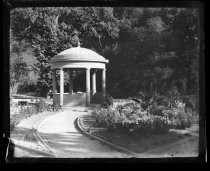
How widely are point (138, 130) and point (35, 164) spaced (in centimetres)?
129

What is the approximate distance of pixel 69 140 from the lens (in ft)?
15.6

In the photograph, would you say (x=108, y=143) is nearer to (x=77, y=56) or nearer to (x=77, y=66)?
(x=77, y=66)

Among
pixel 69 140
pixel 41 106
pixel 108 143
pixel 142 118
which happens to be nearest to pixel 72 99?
pixel 41 106

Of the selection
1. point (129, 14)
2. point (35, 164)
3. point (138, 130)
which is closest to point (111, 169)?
point (138, 130)

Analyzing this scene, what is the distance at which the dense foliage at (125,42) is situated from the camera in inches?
189

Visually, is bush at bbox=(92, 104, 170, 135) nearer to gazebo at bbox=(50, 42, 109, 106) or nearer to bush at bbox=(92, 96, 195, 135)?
bush at bbox=(92, 96, 195, 135)

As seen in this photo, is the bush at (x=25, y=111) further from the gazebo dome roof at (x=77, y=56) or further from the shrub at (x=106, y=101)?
the shrub at (x=106, y=101)

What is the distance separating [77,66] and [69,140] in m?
0.90

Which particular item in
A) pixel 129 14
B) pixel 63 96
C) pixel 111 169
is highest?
pixel 129 14

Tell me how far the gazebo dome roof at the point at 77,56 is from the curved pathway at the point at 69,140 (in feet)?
2.03

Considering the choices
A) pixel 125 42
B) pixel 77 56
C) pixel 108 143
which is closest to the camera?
pixel 108 143

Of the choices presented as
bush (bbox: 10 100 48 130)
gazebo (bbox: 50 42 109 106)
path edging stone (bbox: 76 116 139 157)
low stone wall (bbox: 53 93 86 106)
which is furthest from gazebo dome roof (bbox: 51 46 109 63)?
path edging stone (bbox: 76 116 139 157)

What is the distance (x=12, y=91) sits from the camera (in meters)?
4.75

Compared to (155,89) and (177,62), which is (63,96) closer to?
(155,89)
